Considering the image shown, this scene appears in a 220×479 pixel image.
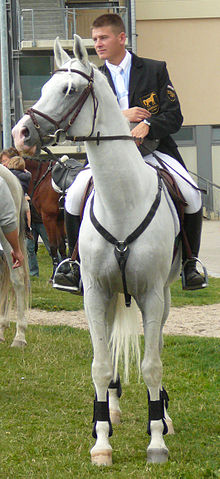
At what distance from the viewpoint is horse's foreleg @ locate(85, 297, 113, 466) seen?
560 cm

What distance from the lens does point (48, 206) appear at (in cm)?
1536

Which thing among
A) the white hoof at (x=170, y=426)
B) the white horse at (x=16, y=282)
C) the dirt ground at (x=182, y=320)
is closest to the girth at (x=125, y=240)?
the white hoof at (x=170, y=426)

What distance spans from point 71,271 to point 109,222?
1223mm

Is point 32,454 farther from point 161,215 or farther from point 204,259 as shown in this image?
point 204,259

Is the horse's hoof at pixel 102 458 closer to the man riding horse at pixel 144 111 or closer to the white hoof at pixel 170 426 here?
the white hoof at pixel 170 426

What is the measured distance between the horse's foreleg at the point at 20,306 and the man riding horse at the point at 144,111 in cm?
325

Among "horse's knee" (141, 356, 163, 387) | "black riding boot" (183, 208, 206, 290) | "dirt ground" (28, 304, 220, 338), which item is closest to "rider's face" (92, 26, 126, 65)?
"black riding boot" (183, 208, 206, 290)

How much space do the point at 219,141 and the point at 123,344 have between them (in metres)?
31.5

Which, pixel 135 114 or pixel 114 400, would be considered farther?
pixel 114 400

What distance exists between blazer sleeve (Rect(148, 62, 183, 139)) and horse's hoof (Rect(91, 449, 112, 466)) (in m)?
2.28

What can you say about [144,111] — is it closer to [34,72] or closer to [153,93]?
[153,93]

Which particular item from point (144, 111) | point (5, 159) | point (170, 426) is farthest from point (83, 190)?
point (5, 159)

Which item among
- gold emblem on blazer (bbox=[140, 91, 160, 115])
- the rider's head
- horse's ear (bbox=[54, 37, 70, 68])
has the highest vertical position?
the rider's head

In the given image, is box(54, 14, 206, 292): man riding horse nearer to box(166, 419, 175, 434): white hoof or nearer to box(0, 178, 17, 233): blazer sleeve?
box(166, 419, 175, 434): white hoof
